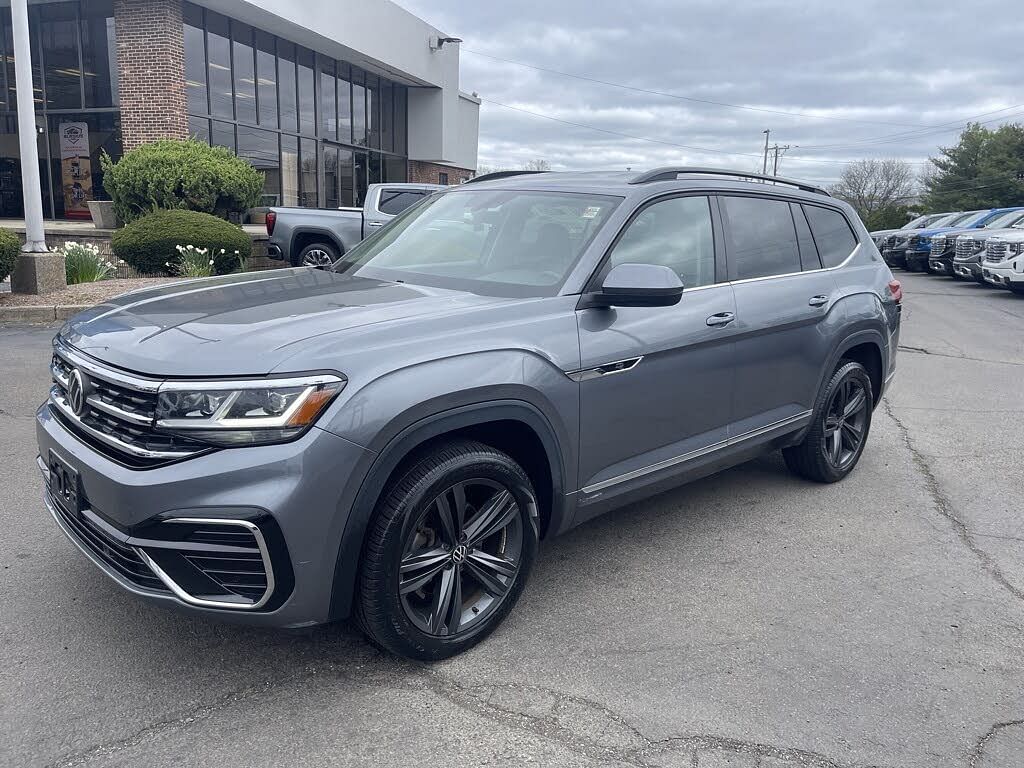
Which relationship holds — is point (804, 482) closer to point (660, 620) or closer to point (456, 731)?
point (660, 620)

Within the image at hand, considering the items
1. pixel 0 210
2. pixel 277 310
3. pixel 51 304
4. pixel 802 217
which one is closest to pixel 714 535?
pixel 802 217

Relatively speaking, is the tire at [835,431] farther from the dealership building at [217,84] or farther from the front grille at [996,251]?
the dealership building at [217,84]

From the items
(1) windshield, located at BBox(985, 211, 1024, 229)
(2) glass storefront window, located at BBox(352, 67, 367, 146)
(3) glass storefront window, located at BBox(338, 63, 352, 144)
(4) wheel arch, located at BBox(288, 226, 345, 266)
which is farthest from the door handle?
(2) glass storefront window, located at BBox(352, 67, 367, 146)

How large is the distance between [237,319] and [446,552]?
111cm

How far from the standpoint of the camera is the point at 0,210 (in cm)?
2227

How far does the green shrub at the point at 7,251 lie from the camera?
10.3 m

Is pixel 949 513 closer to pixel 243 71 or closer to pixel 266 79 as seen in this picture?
pixel 243 71

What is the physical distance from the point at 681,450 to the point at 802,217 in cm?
191

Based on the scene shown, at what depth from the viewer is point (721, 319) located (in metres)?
4.02

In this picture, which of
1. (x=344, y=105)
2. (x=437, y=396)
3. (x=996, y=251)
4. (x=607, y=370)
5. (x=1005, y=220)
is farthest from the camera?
(x=344, y=105)

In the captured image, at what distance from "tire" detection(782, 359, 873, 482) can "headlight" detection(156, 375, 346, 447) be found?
322cm

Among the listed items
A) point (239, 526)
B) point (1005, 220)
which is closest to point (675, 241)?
point (239, 526)

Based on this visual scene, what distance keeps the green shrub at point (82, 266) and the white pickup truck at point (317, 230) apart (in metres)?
2.51

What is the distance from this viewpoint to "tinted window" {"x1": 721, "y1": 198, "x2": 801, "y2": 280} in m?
4.34
